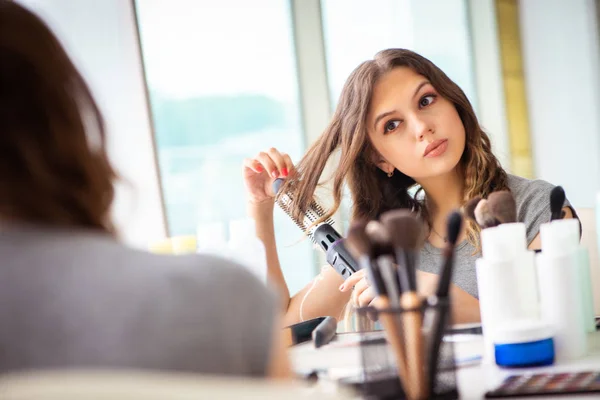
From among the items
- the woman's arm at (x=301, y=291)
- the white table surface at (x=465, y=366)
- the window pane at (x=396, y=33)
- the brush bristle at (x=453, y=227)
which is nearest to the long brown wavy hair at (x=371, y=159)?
the woman's arm at (x=301, y=291)

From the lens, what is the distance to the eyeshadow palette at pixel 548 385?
806 mm

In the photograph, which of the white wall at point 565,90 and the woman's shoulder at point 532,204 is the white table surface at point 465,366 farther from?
A: the white wall at point 565,90

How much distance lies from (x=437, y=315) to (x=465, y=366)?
272 millimetres

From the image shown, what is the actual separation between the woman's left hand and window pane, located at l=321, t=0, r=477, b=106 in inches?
65.8

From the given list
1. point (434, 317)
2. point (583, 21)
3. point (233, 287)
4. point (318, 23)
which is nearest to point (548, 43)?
point (583, 21)

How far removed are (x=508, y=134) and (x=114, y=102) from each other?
99.0 inches

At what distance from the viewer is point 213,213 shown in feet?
9.93

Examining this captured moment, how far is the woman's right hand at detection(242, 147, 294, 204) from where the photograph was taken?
5.86 feet

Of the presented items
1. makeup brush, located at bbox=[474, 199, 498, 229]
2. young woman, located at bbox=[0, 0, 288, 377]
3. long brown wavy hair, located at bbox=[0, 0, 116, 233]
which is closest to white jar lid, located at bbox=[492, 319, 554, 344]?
makeup brush, located at bbox=[474, 199, 498, 229]

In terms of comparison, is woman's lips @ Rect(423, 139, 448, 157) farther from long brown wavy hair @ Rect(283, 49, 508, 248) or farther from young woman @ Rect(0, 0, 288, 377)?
young woman @ Rect(0, 0, 288, 377)

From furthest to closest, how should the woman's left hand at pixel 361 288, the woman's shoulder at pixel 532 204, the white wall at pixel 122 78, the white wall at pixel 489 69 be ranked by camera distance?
the white wall at pixel 489 69
the white wall at pixel 122 78
the woman's shoulder at pixel 532 204
the woman's left hand at pixel 361 288

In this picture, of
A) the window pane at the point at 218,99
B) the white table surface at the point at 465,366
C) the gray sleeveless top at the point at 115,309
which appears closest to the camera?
the gray sleeveless top at the point at 115,309

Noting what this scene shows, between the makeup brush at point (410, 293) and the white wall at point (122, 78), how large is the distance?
1.72 m

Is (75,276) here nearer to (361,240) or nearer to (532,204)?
(361,240)
